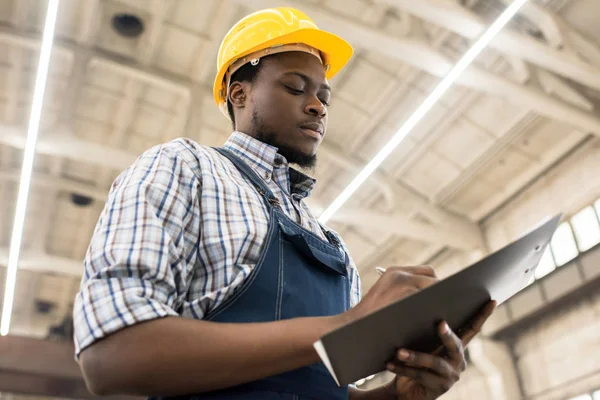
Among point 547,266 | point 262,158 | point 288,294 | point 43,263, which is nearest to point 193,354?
point 288,294

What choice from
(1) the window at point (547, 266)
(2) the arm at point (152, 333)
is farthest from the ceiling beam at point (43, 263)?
(2) the arm at point (152, 333)

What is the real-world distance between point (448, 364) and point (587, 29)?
24.5 ft

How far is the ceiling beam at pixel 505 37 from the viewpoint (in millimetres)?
6367

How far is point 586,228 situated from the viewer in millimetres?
8359

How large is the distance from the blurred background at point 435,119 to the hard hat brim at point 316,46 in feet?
13.9

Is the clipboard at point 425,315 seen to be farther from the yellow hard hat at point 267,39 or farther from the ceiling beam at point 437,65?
the ceiling beam at point 437,65

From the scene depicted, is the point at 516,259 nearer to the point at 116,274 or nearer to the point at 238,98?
the point at 116,274

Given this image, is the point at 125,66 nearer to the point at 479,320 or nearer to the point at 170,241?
the point at 170,241

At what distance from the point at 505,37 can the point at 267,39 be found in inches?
217

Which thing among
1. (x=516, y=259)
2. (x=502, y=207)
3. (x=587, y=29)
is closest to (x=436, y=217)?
(x=502, y=207)

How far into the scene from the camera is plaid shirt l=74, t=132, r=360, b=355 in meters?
1.03

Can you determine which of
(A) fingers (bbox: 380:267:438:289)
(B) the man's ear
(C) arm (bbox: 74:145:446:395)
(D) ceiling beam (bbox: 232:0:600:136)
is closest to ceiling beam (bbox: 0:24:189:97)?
(D) ceiling beam (bbox: 232:0:600:136)

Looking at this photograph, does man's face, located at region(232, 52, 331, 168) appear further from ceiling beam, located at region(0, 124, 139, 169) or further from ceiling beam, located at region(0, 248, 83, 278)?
ceiling beam, located at region(0, 248, 83, 278)

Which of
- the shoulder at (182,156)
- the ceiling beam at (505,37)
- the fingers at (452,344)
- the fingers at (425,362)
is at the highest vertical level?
the ceiling beam at (505,37)
